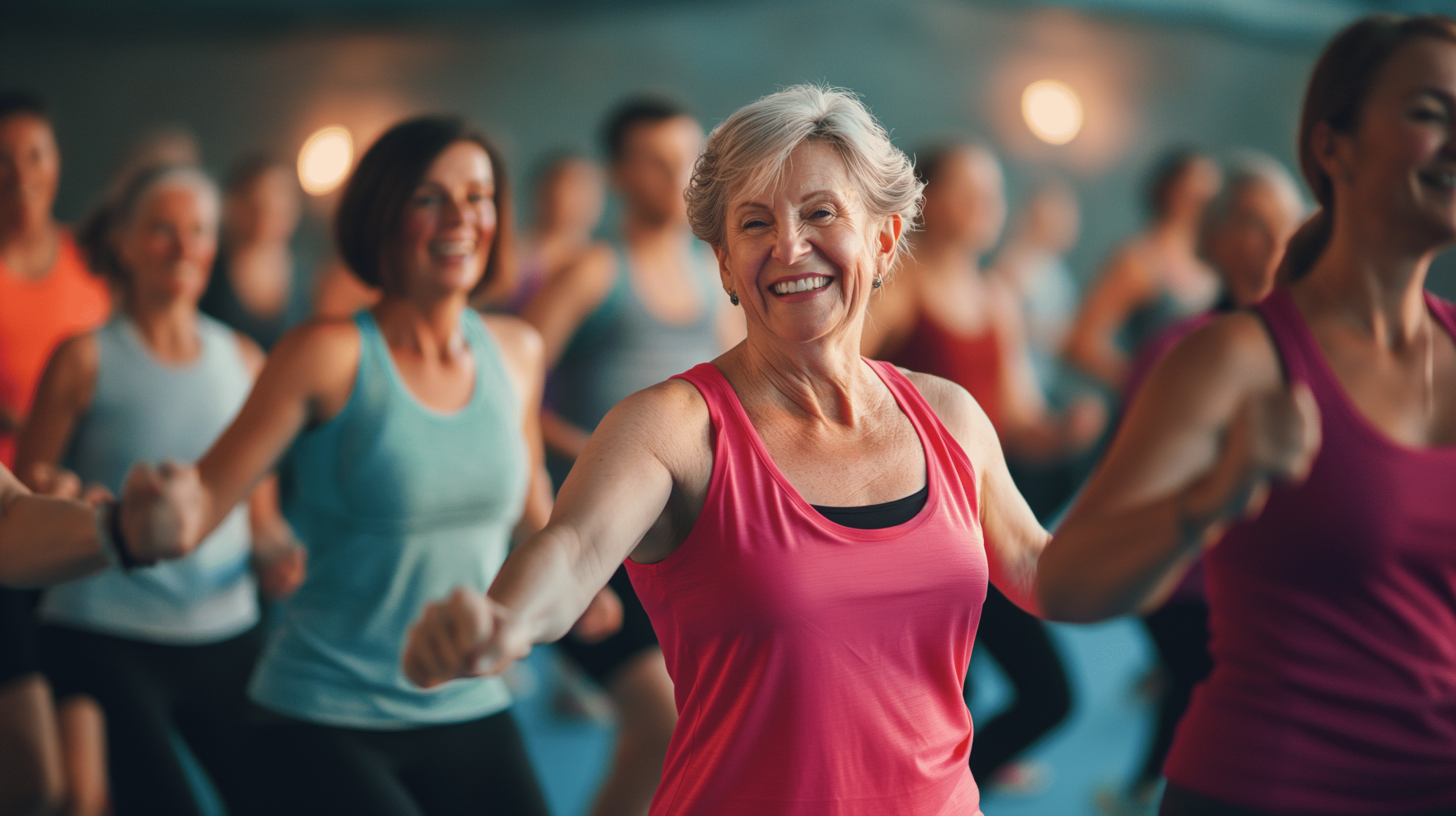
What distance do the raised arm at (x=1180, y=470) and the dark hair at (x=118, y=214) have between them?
2.40 meters

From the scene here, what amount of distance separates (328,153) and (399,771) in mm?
8533

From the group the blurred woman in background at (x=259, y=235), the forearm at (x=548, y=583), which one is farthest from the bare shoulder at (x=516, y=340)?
the blurred woman in background at (x=259, y=235)

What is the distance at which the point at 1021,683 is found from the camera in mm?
2973

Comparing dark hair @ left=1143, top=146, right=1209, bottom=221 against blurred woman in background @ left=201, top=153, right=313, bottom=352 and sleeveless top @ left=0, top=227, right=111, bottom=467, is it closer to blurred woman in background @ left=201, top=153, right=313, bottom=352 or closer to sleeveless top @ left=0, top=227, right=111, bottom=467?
blurred woman in background @ left=201, top=153, right=313, bottom=352

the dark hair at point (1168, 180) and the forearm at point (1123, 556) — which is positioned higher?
the forearm at point (1123, 556)

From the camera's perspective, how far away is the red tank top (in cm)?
340

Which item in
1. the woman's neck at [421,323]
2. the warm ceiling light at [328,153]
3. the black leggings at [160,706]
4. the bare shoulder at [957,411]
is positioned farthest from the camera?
the warm ceiling light at [328,153]

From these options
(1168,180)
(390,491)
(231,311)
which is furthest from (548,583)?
(1168,180)

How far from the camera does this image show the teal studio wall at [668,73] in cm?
952

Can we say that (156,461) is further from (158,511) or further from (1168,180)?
(1168,180)

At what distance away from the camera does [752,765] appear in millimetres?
1494

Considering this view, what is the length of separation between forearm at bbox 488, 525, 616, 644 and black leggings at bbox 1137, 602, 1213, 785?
2051 mm

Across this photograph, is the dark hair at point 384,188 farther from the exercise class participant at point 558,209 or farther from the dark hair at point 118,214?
the exercise class participant at point 558,209

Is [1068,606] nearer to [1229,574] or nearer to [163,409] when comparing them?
[1229,574]
